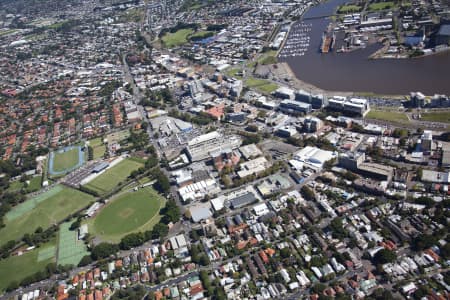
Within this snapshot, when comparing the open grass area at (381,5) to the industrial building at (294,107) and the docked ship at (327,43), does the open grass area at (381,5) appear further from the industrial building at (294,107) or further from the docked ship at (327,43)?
the industrial building at (294,107)

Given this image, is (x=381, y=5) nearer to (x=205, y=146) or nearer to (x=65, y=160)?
(x=205, y=146)

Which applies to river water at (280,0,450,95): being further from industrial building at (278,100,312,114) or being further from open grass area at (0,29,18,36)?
open grass area at (0,29,18,36)

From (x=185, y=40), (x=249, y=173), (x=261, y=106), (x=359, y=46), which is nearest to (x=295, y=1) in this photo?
(x=185, y=40)

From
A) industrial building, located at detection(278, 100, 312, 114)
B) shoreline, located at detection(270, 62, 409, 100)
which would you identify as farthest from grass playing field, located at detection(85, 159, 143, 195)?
shoreline, located at detection(270, 62, 409, 100)

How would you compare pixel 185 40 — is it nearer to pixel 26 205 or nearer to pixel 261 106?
pixel 261 106

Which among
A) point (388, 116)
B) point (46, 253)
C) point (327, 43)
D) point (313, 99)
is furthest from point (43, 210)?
point (327, 43)
